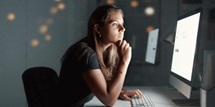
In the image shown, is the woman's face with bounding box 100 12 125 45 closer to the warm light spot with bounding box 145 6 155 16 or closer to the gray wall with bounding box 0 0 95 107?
the warm light spot with bounding box 145 6 155 16

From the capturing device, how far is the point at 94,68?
1218mm

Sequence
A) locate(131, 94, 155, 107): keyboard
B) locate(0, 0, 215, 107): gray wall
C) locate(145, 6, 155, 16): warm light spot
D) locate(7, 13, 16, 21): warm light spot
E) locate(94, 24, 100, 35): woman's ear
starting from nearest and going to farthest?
locate(131, 94, 155, 107): keyboard
locate(94, 24, 100, 35): woman's ear
locate(145, 6, 155, 16): warm light spot
locate(0, 0, 215, 107): gray wall
locate(7, 13, 16, 21): warm light spot

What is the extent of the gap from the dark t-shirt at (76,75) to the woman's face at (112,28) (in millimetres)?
121

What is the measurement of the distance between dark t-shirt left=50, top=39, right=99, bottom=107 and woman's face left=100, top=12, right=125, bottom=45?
12 cm

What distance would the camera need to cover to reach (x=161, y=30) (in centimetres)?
211

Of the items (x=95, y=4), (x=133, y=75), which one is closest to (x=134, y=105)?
(x=133, y=75)

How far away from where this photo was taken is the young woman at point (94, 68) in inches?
48.2

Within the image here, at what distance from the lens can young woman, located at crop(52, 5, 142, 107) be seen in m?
1.22

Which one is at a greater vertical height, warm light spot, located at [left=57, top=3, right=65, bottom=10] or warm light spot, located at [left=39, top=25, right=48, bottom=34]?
warm light spot, located at [left=57, top=3, right=65, bottom=10]

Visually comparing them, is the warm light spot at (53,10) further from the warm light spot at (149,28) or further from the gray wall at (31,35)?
the warm light spot at (149,28)

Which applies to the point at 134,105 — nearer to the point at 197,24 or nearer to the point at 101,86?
the point at 101,86

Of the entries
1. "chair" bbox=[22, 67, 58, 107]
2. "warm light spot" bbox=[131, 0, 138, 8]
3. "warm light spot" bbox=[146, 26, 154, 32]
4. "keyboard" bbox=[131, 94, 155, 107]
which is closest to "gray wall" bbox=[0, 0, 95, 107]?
"warm light spot" bbox=[131, 0, 138, 8]

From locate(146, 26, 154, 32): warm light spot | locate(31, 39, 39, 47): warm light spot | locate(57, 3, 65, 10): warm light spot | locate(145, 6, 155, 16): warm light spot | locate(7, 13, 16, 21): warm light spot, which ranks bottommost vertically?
locate(31, 39, 39, 47): warm light spot

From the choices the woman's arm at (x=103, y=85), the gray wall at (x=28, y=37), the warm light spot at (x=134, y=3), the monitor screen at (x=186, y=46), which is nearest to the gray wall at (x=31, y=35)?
the gray wall at (x=28, y=37)
